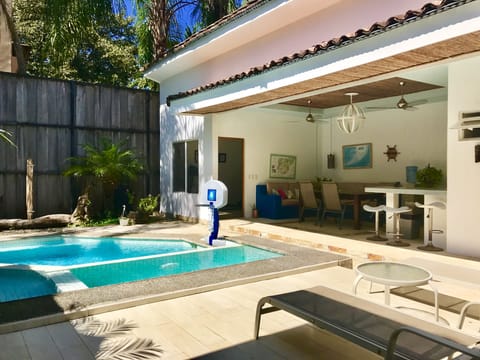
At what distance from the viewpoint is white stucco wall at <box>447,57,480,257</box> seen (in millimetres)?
6152

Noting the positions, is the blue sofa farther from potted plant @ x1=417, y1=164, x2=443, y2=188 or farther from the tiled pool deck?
the tiled pool deck

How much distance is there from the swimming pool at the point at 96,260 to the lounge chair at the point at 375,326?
3419 millimetres

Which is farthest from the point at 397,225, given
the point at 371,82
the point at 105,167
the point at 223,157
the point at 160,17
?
Answer: the point at 160,17

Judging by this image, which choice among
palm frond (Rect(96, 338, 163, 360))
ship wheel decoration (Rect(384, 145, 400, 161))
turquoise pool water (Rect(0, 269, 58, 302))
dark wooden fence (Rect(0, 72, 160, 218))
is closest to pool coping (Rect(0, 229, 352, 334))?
palm frond (Rect(96, 338, 163, 360))

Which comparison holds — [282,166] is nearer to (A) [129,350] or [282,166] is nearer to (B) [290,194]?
(B) [290,194]

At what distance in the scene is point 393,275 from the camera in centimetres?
386

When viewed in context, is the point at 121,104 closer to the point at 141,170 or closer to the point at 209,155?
the point at 141,170

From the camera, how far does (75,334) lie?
3678 millimetres

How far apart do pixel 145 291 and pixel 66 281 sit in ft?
4.94

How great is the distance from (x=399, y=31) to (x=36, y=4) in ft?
62.8

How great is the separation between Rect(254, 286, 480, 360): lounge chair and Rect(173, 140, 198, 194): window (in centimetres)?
828

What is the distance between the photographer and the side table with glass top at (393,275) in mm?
3561

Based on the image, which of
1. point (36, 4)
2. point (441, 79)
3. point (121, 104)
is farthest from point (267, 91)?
point (36, 4)

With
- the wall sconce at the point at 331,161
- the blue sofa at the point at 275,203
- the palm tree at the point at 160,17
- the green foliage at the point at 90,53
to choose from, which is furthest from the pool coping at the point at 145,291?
the green foliage at the point at 90,53
